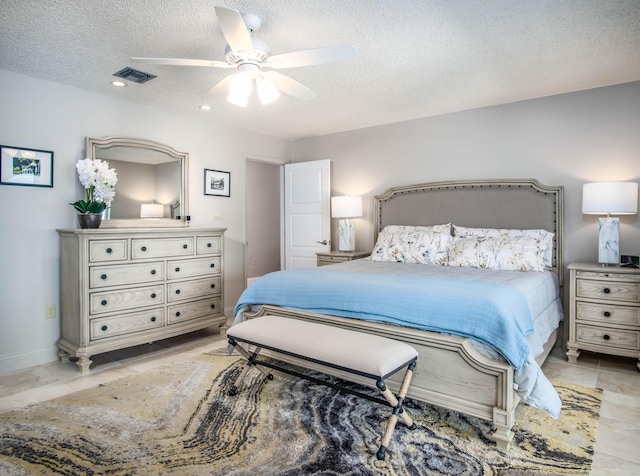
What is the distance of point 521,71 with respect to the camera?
10.1 feet

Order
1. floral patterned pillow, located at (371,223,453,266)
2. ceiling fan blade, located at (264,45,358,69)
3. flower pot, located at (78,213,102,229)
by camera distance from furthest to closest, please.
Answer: floral patterned pillow, located at (371,223,453,266)
flower pot, located at (78,213,102,229)
ceiling fan blade, located at (264,45,358,69)

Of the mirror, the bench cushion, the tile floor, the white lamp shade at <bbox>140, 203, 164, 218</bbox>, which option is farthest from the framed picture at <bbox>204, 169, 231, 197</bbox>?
the bench cushion

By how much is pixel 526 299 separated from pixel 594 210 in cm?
141

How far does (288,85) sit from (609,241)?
2.88 meters

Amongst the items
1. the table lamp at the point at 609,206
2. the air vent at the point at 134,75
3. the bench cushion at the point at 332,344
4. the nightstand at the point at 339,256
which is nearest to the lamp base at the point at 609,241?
the table lamp at the point at 609,206

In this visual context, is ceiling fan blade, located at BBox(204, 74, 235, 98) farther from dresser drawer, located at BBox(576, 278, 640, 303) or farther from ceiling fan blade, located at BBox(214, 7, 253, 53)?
dresser drawer, located at BBox(576, 278, 640, 303)

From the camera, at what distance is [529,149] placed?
383cm

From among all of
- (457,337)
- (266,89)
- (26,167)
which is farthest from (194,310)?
(457,337)

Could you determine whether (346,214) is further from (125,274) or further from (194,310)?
(125,274)

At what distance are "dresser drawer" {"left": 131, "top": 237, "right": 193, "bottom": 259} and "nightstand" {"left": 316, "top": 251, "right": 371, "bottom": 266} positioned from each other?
1654 mm

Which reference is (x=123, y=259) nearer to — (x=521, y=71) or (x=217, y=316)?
(x=217, y=316)

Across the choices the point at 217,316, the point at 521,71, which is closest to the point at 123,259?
the point at 217,316

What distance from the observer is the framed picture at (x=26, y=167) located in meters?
3.06

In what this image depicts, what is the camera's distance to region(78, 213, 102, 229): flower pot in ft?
10.6
